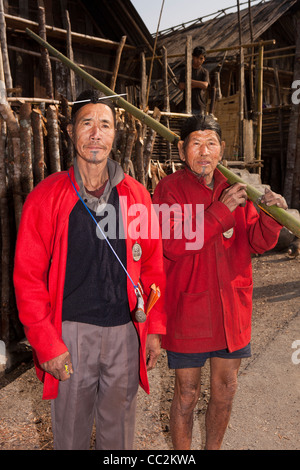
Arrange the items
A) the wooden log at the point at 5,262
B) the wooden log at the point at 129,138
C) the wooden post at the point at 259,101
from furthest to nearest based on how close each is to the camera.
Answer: the wooden post at the point at 259,101
the wooden log at the point at 129,138
the wooden log at the point at 5,262

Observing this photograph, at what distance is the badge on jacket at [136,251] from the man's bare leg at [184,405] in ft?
2.26

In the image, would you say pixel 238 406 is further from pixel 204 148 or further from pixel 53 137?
pixel 53 137

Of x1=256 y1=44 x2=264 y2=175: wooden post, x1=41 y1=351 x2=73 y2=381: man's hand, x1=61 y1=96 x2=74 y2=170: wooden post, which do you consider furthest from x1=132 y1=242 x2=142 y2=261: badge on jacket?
x1=256 y1=44 x2=264 y2=175: wooden post

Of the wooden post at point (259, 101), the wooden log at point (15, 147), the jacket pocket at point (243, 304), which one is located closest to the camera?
the jacket pocket at point (243, 304)

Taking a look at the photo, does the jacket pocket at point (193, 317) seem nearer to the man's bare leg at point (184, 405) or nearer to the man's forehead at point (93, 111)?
the man's bare leg at point (184, 405)

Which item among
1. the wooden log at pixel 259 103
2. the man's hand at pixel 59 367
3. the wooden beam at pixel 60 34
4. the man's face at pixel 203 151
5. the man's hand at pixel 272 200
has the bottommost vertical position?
the man's hand at pixel 59 367

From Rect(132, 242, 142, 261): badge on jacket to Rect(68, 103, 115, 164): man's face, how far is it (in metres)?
0.41

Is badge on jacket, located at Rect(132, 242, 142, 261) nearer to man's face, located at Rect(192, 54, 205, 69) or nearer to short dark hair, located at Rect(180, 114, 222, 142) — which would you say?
short dark hair, located at Rect(180, 114, 222, 142)

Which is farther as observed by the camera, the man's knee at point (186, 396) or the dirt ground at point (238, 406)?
the dirt ground at point (238, 406)

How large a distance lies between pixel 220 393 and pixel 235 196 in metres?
1.06

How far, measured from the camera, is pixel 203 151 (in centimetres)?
223

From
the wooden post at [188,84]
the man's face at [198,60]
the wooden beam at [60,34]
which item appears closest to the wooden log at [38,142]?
the man's face at [198,60]

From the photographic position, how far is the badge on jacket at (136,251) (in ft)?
6.49

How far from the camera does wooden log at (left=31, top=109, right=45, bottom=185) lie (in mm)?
4309
